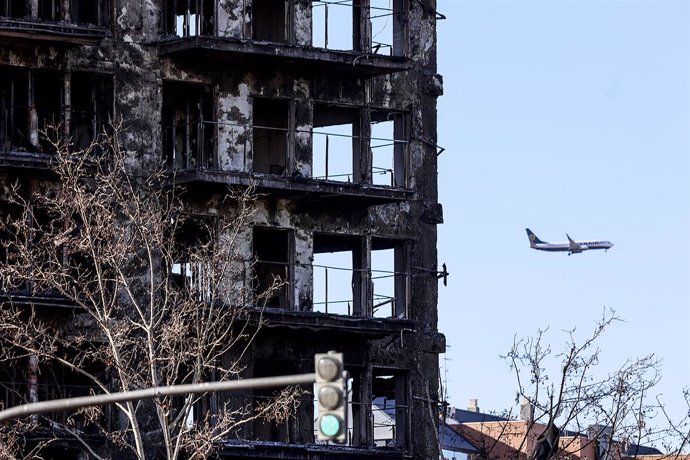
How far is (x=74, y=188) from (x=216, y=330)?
646 cm

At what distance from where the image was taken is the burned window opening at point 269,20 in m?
51.1

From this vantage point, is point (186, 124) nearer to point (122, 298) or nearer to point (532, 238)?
point (122, 298)

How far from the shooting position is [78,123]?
160ft

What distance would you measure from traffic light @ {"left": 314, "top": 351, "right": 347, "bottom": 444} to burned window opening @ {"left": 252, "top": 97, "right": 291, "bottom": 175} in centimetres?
3028

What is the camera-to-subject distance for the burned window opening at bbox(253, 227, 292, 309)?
49812mm

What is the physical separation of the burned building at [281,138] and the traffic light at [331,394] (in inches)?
985

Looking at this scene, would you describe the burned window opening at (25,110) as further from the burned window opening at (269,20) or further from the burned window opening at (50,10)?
the burned window opening at (269,20)

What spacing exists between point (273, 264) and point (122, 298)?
467 cm

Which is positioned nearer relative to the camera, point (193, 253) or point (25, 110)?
point (193, 253)

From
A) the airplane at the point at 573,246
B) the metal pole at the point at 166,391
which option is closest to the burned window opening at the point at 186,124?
the metal pole at the point at 166,391

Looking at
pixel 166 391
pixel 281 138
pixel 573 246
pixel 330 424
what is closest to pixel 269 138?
pixel 281 138

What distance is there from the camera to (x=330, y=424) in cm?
2052

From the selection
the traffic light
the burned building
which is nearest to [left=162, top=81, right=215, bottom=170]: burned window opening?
the burned building

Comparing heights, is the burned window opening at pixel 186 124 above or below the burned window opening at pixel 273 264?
above
